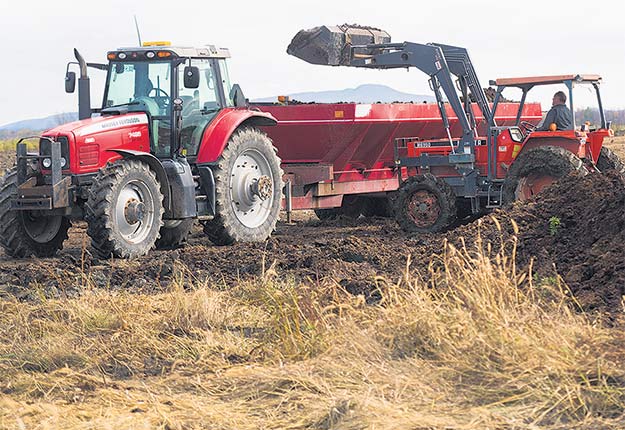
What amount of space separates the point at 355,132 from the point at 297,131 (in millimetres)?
807

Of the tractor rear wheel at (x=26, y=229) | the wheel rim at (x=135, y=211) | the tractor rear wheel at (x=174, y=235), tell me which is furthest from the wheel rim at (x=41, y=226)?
the tractor rear wheel at (x=174, y=235)

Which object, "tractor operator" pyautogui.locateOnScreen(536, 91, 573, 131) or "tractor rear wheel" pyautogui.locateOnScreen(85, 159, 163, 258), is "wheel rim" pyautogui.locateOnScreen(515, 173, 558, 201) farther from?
→ "tractor rear wheel" pyautogui.locateOnScreen(85, 159, 163, 258)

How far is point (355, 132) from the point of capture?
14.8 metres

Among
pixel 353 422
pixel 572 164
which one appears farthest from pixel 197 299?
pixel 572 164

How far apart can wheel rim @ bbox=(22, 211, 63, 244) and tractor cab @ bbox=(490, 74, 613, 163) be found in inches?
233

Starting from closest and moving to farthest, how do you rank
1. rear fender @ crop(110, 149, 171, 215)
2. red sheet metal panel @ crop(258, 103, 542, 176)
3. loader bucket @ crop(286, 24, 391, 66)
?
rear fender @ crop(110, 149, 171, 215), red sheet metal panel @ crop(258, 103, 542, 176), loader bucket @ crop(286, 24, 391, 66)

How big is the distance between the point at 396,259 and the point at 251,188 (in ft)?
9.53

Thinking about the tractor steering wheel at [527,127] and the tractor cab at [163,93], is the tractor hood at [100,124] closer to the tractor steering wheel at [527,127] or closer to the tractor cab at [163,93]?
the tractor cab at [163,93]

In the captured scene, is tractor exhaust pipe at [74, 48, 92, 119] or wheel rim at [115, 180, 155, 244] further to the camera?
tractor exhaust pipe at [74, 48, 92, 119]

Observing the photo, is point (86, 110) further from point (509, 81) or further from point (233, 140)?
point (509, 81)

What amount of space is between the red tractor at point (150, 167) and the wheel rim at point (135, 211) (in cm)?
1

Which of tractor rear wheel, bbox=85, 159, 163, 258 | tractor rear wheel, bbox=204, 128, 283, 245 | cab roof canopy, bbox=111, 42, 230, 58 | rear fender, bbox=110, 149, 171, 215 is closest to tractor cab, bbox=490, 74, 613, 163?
tractor rear wheel, bbox=204, 128, 283, 245

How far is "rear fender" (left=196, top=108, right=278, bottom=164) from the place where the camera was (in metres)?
12.4

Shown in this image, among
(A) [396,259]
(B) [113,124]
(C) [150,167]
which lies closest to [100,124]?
(B) [113,124]
